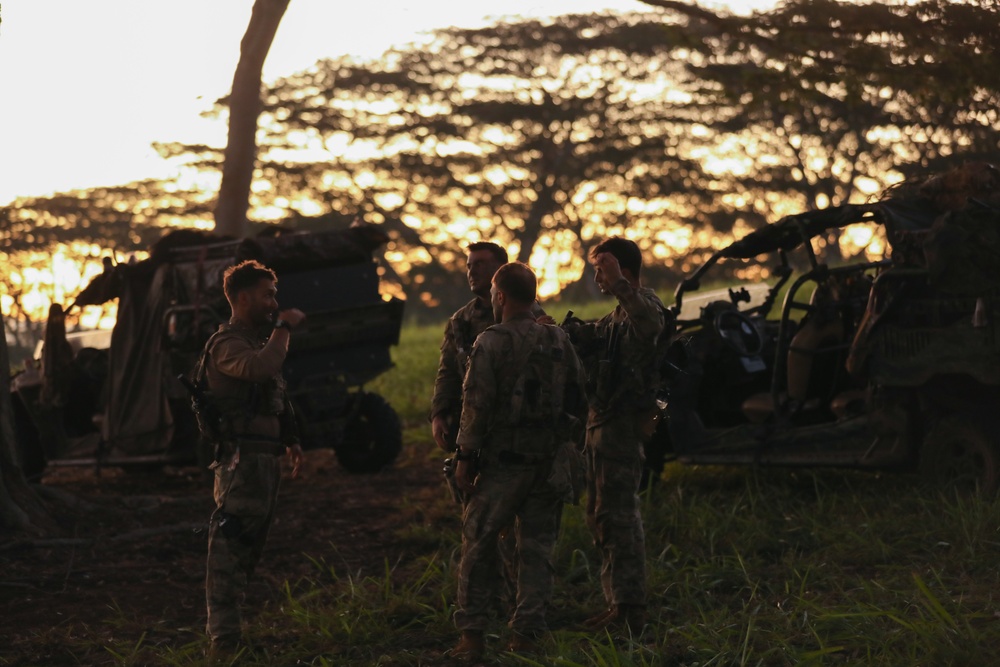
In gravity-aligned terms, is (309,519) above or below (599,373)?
below

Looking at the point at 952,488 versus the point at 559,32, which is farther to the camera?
→ the point at 559,32

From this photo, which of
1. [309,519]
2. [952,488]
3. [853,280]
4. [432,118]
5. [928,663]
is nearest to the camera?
[928,663]

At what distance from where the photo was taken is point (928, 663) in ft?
16.8

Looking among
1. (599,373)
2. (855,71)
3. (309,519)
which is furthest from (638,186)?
(599,373)

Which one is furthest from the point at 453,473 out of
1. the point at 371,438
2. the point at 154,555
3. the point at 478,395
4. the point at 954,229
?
the point at 371,438

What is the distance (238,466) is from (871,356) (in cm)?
371

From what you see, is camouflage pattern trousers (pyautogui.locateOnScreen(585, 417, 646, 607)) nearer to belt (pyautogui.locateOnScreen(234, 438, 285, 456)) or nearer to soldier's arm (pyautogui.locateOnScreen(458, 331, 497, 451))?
soldier's arm (pyautogui.locateOnScreen(458, 331, 497, 451))

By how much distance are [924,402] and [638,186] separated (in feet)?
96.2

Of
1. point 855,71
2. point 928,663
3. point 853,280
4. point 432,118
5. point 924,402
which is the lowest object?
point 928,663

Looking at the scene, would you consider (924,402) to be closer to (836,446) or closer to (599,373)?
(836,446)

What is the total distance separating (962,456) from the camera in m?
7.96

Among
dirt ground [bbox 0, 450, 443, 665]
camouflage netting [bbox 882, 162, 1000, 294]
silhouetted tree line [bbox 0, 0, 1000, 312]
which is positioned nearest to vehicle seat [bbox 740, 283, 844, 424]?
camouflage netting [bbox 882, 162, 1000, 294]

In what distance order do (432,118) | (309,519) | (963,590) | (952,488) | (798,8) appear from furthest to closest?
(432,118), (798,8), (309,519), (952,488), (963,590)

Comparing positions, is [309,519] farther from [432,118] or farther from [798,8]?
[432,118]
